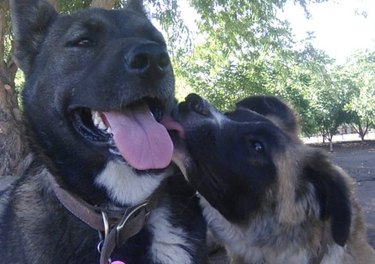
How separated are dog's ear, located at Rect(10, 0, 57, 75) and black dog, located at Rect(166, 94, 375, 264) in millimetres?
1005

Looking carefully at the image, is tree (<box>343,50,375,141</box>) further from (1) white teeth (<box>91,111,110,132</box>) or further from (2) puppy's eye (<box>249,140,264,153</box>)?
(1) white teeth (<box>91,111,110,132</box>)

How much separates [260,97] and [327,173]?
125 cm

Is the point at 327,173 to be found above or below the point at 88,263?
above

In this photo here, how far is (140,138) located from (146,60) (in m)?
0.42

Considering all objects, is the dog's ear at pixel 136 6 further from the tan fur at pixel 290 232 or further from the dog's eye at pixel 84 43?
the tan fur at pixel 290 232

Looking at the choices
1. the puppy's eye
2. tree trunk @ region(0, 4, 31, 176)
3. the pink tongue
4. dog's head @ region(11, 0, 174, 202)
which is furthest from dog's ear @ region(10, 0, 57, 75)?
tree trunk @ region(0, 4, 31, 176)

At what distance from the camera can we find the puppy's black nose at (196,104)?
3.67 metres

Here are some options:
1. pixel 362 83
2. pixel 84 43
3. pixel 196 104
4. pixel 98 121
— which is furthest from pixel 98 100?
pixel 362 83

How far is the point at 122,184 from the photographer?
311 centimetres

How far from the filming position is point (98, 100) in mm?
2980

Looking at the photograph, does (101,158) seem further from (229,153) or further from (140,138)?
(229,153)

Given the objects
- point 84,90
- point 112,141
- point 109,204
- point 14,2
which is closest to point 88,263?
point 109,204

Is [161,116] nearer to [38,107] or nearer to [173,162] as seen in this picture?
[173,162]

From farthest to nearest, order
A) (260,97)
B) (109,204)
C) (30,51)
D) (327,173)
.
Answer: (260,97) → (327,173) → (30,51) → (109,204)
